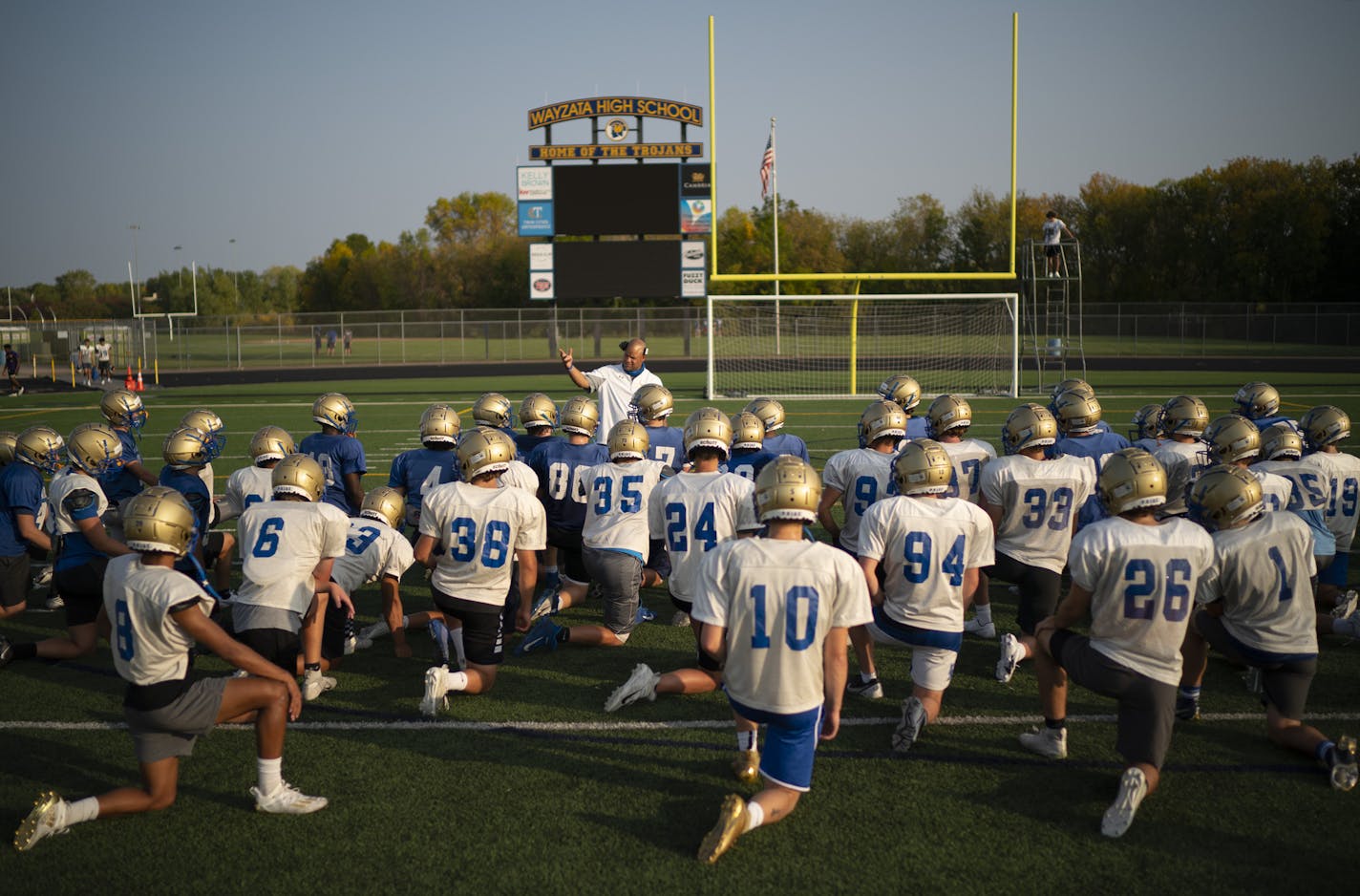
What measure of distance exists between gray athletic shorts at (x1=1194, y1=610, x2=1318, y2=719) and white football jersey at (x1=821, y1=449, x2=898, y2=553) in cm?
229

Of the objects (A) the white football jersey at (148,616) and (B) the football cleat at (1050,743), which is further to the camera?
(B) the football cleat at (1050,743)

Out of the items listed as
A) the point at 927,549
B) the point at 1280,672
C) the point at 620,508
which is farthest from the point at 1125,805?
the point at 620,508

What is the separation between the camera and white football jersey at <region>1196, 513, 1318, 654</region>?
495cm

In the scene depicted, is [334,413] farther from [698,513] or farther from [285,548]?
[698,513]

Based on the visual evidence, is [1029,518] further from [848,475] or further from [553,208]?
[553,208]

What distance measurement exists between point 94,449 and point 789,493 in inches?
207

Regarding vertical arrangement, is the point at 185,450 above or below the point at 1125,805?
above

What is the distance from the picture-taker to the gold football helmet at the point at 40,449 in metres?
7.17

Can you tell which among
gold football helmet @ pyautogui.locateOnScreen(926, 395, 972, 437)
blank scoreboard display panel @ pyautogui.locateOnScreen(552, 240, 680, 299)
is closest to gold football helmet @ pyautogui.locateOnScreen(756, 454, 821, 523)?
gold football helmet @ pyautogui.locateOnScreen(926, 395, 972, 437)

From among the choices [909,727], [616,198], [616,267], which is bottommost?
[909,727]

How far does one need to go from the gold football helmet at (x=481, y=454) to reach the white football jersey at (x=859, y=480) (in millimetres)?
2331

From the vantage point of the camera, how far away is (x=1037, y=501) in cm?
644

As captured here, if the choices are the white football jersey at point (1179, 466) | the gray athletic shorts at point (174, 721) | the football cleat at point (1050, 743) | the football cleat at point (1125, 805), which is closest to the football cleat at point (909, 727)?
the football cleat at point (1050, 743)

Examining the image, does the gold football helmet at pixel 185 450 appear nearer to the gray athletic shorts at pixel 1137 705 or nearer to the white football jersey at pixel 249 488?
the white football jersey at pixel 249 488
